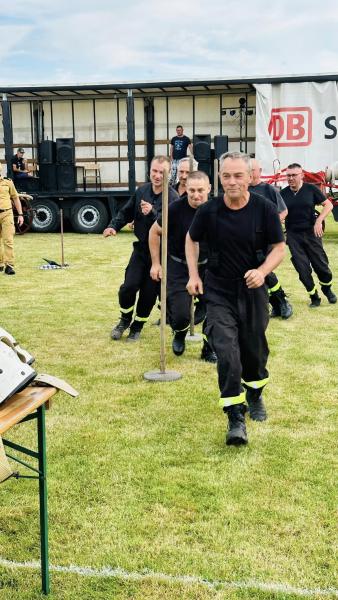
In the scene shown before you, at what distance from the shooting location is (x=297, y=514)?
3701 millimetres

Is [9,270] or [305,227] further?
[9,270]

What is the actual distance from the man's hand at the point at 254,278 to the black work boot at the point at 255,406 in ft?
3.01

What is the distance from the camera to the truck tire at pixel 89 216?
19609mm

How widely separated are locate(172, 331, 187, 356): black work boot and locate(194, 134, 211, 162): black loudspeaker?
12.3 meters

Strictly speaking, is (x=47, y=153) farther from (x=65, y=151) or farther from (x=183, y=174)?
(x=183, y=174)

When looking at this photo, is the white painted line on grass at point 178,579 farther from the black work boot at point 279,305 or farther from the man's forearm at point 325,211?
the man's forearm at point 325,211

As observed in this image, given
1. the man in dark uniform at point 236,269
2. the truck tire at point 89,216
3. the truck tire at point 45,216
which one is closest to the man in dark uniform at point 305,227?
the man in dark uniform at point 236,269

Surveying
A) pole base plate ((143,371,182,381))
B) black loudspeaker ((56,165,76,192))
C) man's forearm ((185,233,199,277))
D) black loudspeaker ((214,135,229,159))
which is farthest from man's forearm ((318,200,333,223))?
black loudspeaker ((56,165,76,192))

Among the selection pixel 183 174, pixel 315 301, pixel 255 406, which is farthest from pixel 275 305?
pixel 255 406

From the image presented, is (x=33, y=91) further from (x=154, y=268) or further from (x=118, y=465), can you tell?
(x=118, y=465)

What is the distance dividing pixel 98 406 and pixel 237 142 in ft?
49.9

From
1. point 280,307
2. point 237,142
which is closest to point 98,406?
point 280,307

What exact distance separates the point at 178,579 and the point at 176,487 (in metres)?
0.94

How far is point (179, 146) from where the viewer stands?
19.2 metres
